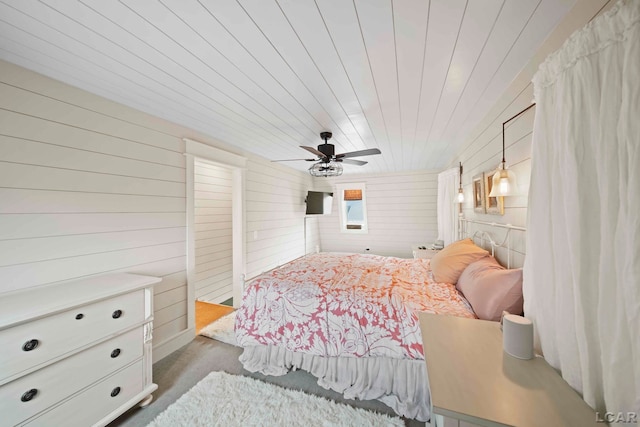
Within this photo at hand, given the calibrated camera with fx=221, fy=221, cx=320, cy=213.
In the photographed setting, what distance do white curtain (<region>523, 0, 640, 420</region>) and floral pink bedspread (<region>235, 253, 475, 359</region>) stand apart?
0.74 meters

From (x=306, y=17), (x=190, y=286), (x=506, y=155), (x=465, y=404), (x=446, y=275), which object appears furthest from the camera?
(x=190, y=286)

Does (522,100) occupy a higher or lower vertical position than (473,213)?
higher

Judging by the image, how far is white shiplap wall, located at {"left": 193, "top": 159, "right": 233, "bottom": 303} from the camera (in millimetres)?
3684

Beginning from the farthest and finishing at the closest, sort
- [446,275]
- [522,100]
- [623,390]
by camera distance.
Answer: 1. [446,275]
2. [522,100]
3. [623,390]

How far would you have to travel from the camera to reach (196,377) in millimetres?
2033

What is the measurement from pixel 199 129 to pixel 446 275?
313 centimetres

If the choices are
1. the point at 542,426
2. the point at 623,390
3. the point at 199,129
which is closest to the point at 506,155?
the point at 623,390

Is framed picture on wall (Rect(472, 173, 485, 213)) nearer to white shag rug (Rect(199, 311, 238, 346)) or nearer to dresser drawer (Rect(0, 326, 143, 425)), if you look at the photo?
white shag rug (Rect(199, 311, 238, 346))

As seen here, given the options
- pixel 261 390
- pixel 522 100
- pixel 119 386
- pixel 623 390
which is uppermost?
pixel 522 100

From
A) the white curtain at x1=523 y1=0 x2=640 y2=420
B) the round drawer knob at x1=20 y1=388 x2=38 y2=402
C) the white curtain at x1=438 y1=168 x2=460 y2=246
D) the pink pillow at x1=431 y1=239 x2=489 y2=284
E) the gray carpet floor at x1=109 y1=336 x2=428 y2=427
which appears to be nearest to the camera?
the white curtain at x1=523 y1=0 x2=640 y2=420

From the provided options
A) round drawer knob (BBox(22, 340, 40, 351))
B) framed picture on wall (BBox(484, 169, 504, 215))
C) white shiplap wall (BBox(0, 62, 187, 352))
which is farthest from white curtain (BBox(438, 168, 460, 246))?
round drawer knob (BBox(22, 340, 40, 351))

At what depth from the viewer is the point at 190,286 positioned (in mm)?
2598

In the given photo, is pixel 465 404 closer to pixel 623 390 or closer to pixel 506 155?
pixel 623 390

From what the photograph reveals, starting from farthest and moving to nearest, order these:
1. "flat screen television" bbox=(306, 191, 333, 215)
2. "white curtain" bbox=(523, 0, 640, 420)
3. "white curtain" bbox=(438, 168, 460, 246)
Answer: "flat screen television" bbox=(306, 191, 333, 215) → "white curtain" bbox=(438, 168, 460, 246) → "white curtain" bbox=(523, 0, 640, 420)
